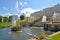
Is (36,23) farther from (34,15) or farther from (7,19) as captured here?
(7,19)

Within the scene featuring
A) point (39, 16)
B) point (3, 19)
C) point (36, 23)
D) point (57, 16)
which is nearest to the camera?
point (57, 16)

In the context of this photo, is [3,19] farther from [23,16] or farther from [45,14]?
[45,14]

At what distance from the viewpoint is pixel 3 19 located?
113438 millimetres

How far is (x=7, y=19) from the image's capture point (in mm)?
115375

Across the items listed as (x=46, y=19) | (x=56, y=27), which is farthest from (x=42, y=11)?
(x=56, y=27)

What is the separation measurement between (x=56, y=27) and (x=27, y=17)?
65767mm

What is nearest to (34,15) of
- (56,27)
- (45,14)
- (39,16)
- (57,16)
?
(39,16)

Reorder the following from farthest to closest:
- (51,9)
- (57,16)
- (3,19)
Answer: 1. (3,19)
2. (51,9)
3. (57,16)

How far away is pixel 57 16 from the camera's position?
251 ft

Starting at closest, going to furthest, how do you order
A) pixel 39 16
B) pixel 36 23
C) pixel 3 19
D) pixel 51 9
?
pixel 36 23 → pixel 51 9 → pixel 39 16 → pixel 3 19

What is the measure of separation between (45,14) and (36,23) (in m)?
9.12

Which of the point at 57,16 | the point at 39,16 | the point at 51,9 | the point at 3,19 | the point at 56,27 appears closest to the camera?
the point at 56,27

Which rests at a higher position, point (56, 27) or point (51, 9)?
point (51, 9)

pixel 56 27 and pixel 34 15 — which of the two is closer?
pixel 56 27
